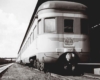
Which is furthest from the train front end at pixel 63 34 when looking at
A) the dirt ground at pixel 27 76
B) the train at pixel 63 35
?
the dirt ground at pixel 27 76

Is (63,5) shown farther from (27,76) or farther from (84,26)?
(27,76)

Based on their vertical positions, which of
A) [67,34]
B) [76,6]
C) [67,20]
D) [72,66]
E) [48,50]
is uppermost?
[76,6]

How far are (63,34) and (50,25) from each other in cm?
59

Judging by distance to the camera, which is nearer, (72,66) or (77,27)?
(72,66)

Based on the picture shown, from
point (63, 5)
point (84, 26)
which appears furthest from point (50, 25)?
point (84, 26)

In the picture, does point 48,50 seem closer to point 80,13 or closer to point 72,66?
point 72,66

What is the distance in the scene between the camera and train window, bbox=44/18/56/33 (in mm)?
6861

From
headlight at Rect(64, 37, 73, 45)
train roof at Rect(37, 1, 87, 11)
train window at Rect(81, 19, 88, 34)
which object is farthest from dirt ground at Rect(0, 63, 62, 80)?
train roof at Rect(37, 1, 87, 11)

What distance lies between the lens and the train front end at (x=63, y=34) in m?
6.58

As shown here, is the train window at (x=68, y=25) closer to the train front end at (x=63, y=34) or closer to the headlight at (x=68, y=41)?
the train front end at (x=63, y=34)

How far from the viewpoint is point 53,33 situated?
22.2ft

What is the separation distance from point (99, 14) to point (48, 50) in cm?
359

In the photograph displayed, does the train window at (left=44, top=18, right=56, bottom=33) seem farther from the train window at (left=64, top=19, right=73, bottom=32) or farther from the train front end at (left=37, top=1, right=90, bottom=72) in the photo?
the train window at (left=64, top=19, right=73, bottom=32)

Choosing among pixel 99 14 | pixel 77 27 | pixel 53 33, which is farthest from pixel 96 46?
pixel 53 33
